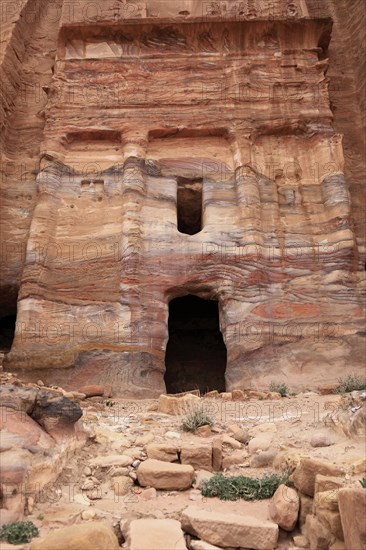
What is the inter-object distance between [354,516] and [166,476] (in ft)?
6.27

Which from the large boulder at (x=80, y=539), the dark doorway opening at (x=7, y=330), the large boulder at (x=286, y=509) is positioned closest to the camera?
the large boulder at (x=80, y=539)

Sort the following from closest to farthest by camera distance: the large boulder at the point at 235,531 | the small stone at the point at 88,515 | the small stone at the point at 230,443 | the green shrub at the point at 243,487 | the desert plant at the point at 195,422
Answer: the large boulder at the point at 235,531
the small stone at the point at 88,515
the green shrub at the point at 243,487
the small stone at the point at 230,443
the desert plant at the point at 195,422

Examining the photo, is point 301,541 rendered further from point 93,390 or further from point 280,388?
point 93,390

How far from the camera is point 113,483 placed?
443 centimetres

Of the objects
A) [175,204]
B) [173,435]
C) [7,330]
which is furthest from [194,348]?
[173,435]

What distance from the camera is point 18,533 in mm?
3469

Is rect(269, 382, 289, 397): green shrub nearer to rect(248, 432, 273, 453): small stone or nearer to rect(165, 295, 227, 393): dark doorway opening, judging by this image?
rect(248, 432, 273, 453): small stone

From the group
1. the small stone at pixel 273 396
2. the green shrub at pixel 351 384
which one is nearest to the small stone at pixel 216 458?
the small stone at pixel 273 396

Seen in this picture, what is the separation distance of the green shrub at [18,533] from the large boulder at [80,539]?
147 mm

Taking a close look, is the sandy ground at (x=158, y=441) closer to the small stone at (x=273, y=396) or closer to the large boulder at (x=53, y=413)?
the large boulder at (x=53, y=413)

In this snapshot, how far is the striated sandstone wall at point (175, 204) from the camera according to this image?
430 inches

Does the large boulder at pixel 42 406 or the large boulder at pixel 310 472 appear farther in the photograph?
the large boulder at pixel 42 406

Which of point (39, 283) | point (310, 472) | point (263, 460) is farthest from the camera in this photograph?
point (39, 283)

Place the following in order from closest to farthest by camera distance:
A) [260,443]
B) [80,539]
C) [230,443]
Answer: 1. [80,539]
2. [260,443]
3. [230,443]
